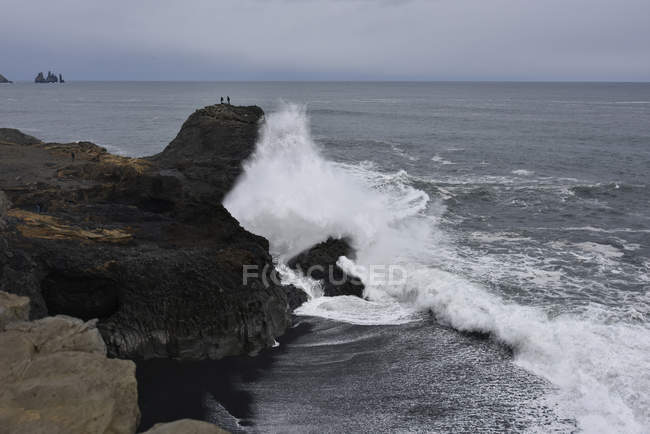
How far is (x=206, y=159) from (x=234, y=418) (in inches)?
553

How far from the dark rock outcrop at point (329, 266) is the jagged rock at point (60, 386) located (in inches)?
373

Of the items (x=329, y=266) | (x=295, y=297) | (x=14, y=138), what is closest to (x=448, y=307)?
(x=329, y=266)

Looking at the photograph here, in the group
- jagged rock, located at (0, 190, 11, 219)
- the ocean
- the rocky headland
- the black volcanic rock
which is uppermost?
the black volcanic rock

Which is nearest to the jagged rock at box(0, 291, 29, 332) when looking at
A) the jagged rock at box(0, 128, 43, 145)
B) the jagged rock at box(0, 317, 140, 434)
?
the jagged rock at box(0, 317, 140, 434)

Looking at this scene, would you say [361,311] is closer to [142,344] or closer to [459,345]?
[459,345]

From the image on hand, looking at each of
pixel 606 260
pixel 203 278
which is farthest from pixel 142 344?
pixel 606 260

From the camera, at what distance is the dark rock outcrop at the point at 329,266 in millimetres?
17062

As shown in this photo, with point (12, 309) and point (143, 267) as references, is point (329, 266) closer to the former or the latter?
point (143, 267)

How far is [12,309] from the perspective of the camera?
9.29 metres

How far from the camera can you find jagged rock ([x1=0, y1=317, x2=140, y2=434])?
6.40 metres

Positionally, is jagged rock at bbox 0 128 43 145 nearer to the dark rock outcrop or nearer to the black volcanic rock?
the black volcanic rock

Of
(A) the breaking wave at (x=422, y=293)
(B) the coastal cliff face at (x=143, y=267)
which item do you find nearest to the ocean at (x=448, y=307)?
(A) the breaking wave at (x=422, y=293)

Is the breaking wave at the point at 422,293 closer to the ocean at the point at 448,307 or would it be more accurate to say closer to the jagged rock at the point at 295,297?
the ocean at the point at 448,307

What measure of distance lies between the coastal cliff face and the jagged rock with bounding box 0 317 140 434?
3.32 m
